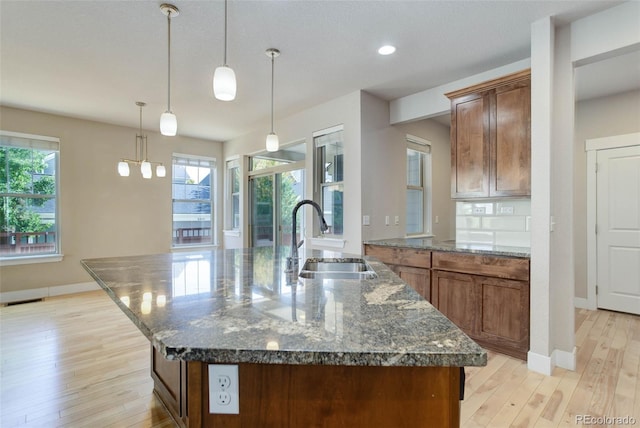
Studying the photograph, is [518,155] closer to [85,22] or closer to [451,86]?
[451,86]

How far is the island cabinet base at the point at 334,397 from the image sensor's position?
0.85m

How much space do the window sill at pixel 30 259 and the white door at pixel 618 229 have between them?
737 cm

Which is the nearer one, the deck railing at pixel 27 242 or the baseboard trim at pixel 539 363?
the baseboard trim at pixel 539 363

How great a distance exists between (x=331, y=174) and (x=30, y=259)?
4360 millimetres

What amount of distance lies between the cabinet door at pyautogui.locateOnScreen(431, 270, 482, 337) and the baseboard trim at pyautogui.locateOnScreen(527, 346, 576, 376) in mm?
457

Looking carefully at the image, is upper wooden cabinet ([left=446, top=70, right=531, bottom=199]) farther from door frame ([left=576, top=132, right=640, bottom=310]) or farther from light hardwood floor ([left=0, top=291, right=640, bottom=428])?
door frame ([left=576, top=132, right=640, bottom=310])

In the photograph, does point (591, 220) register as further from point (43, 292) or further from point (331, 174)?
point (43, 292)

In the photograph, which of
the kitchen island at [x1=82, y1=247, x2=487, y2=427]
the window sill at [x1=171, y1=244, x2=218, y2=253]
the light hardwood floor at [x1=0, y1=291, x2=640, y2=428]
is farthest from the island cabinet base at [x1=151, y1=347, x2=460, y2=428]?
the window sill at [x1=171, y1=244, x2=218, y2=253]

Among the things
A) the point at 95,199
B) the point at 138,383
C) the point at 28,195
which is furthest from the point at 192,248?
the point at 138,383

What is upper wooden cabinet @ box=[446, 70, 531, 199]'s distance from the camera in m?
2.71

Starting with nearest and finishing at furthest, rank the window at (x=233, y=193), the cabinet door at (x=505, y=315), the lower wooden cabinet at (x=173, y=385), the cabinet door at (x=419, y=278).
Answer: the lower wooden cabinet at (x=173, y=385)
the cabinet door at (x=505, y=315)
the cabinet door at (x=419, y=278)
the window at (x=233, y=193)

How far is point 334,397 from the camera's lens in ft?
2.86

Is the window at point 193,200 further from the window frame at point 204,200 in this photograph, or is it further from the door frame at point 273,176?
the door frame at point 273,176

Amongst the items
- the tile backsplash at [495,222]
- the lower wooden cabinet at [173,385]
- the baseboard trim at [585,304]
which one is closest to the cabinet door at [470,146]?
the tile backsplash at [495,222]
